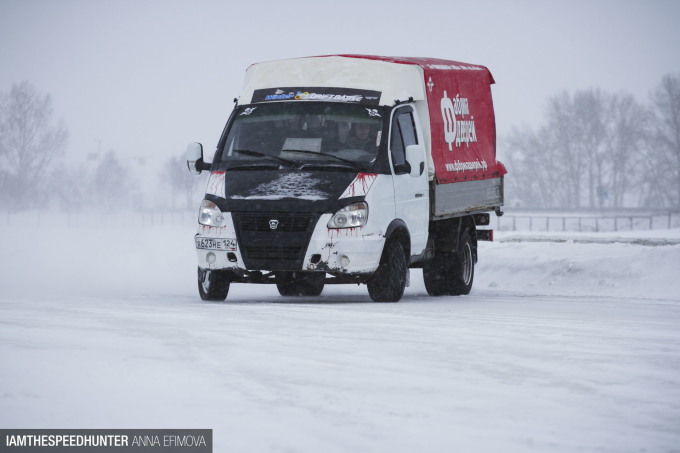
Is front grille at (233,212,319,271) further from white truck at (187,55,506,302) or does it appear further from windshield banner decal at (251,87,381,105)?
windshield banner decal at (251,87,381,105)

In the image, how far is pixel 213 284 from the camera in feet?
46.4

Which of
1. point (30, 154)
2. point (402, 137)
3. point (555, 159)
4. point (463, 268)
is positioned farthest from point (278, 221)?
point (555, 159)

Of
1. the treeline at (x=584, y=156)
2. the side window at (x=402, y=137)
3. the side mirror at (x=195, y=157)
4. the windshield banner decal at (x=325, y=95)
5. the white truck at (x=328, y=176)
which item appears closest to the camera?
the white truck at (x=328, y=176)

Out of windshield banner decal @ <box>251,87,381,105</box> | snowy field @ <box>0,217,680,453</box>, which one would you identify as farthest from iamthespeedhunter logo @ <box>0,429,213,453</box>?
windshield banner decal @ <box>251,87,381,105</box>

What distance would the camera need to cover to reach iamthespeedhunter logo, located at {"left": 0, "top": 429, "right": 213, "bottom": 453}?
5.26 meters

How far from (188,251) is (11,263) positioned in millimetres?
7204

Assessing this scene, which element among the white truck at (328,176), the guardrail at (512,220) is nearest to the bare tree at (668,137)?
the guardrail at (512,220)

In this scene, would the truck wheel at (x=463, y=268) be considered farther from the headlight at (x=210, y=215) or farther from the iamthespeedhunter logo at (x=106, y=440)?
the iamthespeedhunter logo at (x=106, y=440)

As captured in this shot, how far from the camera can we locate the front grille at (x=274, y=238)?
13.0m

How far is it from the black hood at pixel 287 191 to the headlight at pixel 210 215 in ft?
0.30

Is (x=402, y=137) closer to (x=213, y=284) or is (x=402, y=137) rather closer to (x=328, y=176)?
(x=328, y=176)

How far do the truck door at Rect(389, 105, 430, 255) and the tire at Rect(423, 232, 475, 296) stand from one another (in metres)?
2.00

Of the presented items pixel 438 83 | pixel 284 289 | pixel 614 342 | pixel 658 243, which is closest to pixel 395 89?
pixel 438 83

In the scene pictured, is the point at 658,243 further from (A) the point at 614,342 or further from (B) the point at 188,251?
(A) the point at 614,342
